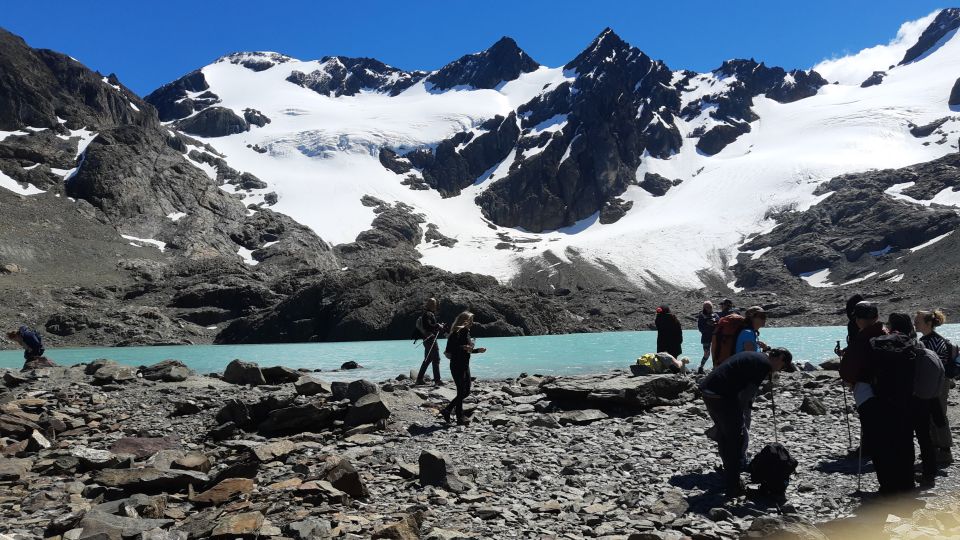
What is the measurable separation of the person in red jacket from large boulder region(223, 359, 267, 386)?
53.5ft

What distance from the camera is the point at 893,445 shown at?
774 cm

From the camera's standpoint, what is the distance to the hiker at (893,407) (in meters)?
7.67

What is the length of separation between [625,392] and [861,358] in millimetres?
6281

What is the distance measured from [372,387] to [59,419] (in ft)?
19.7

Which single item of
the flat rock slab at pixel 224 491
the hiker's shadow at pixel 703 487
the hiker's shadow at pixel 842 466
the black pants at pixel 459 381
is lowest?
the flat rock slab at pixel 224 491

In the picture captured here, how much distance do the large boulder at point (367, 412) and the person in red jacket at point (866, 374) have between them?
792cm

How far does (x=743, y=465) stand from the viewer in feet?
26.6

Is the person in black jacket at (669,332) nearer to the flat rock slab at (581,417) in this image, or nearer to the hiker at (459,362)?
the flat rock slab at (581,417)

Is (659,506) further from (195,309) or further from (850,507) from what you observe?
(195,309)

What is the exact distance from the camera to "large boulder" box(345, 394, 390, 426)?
1235 centimetres

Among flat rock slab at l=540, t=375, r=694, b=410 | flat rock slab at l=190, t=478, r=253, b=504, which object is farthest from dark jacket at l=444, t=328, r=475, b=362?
flat rock slab at l=190, t=478, r=253, b=504

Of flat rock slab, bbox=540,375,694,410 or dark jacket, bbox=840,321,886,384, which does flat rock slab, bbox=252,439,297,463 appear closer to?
flat rock slab, bbox=540,375,694,410

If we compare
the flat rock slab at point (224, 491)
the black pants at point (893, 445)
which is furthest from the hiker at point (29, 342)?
the black pants at point (893, 445)

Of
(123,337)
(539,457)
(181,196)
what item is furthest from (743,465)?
(181,196)
